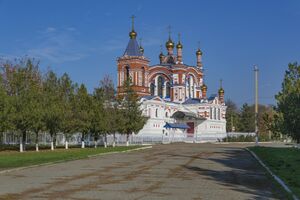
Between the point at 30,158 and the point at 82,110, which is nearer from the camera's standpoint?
the point at 30,158

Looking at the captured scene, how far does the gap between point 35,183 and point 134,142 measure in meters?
42.7

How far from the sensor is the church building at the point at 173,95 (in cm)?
7119

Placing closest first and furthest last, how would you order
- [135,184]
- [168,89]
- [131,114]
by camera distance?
[135,184], [131,114], [168,89]

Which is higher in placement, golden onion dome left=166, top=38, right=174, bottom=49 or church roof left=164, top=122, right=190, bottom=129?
golden onion dome left=166, top=38, right=174, bottom=49

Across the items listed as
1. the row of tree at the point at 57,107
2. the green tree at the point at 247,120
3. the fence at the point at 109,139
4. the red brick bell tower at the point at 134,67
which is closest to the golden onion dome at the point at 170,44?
the red brick bell tower at the point at 134,67

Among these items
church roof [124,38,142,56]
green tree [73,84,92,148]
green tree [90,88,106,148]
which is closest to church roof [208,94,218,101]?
church roof [124,38,142,56]

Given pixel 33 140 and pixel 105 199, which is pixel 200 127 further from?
pixel 105 199

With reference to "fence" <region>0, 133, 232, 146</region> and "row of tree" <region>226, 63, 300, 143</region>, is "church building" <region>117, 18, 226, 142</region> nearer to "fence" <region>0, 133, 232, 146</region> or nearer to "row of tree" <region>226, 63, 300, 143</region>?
"fence" <region>0, 133, 232, 146</region>

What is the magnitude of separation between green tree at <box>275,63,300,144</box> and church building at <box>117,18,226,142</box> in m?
37.4

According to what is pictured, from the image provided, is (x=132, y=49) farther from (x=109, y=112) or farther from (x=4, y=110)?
(x=4, y=110)

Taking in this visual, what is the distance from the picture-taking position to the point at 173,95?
266ft

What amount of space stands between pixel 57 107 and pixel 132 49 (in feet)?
130

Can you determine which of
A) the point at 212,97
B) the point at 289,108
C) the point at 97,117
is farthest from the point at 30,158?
the point at 212,97

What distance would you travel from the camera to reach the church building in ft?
234
